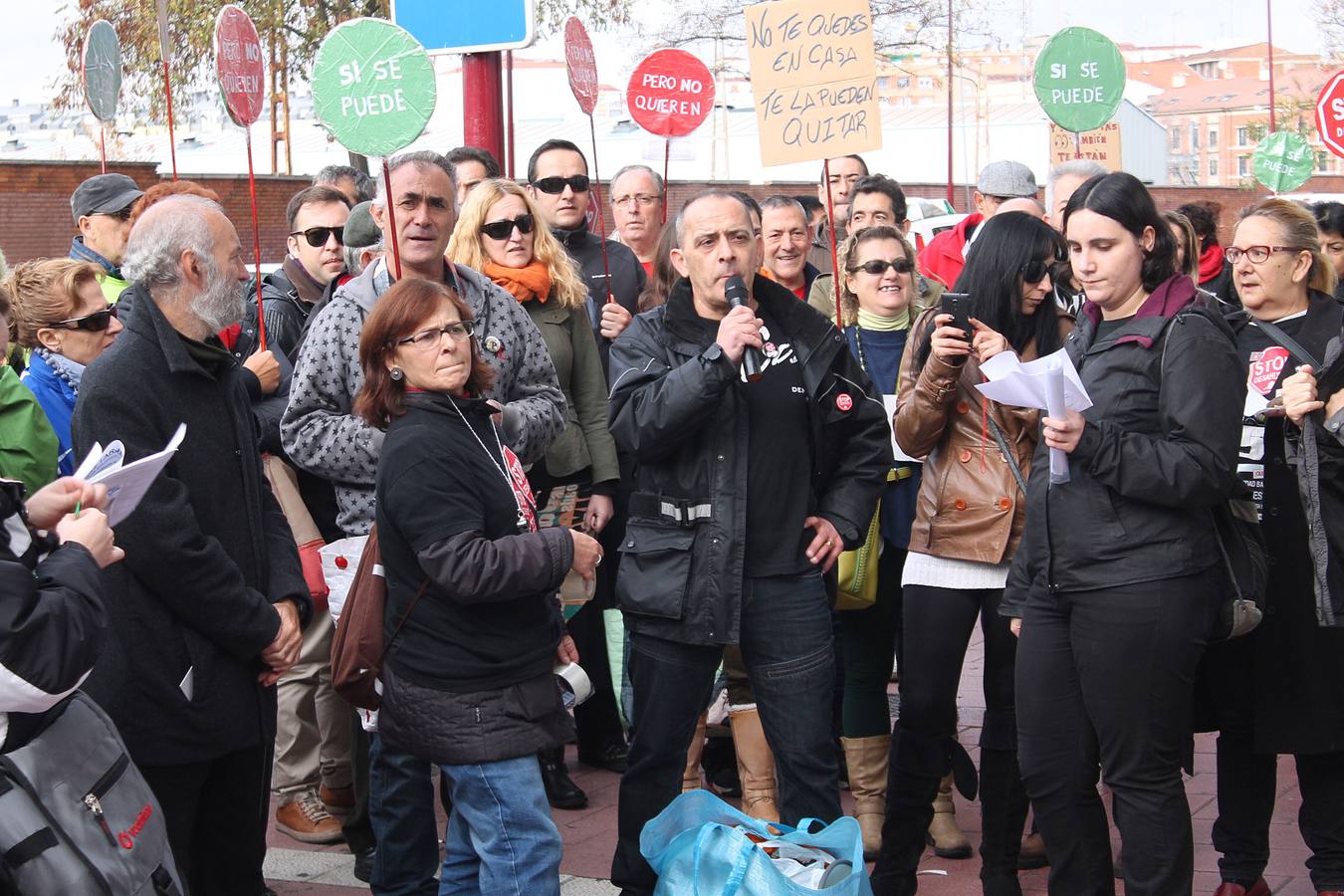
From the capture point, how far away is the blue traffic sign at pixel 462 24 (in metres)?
7.45

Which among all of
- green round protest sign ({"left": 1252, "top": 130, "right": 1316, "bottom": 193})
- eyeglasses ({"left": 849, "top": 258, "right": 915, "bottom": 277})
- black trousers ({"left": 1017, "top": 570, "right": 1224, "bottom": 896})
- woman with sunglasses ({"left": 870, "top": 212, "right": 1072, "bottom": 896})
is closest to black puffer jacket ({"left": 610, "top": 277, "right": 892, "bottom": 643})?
woman with sunglasses ({"left": 870, "top": 212, "right": 1072, "bottom": 896})

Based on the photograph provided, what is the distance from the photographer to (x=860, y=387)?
178 inches

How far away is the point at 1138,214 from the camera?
4.03 meters

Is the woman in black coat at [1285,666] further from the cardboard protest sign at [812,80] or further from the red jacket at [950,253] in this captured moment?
the red jacket at [950,253]

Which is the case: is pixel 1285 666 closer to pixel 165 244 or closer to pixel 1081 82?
pixel 165 244

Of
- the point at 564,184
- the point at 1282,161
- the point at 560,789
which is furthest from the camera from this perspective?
the point at 1282,161

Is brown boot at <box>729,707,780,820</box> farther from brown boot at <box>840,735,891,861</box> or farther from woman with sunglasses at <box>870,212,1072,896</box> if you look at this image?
woman with sunglasses at <box>870,212,1072,896</box>

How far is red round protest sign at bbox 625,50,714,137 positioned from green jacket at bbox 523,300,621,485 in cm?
276

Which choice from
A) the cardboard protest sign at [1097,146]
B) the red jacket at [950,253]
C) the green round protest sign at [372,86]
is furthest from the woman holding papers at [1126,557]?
the cardboard protest sign at [1097,146]

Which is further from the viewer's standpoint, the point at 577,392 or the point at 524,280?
the point at 577,392

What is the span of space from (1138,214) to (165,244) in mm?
2443

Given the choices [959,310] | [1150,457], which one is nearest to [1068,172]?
[959,310]

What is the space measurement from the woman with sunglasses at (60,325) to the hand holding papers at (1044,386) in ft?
8.46

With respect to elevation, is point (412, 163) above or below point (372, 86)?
below
